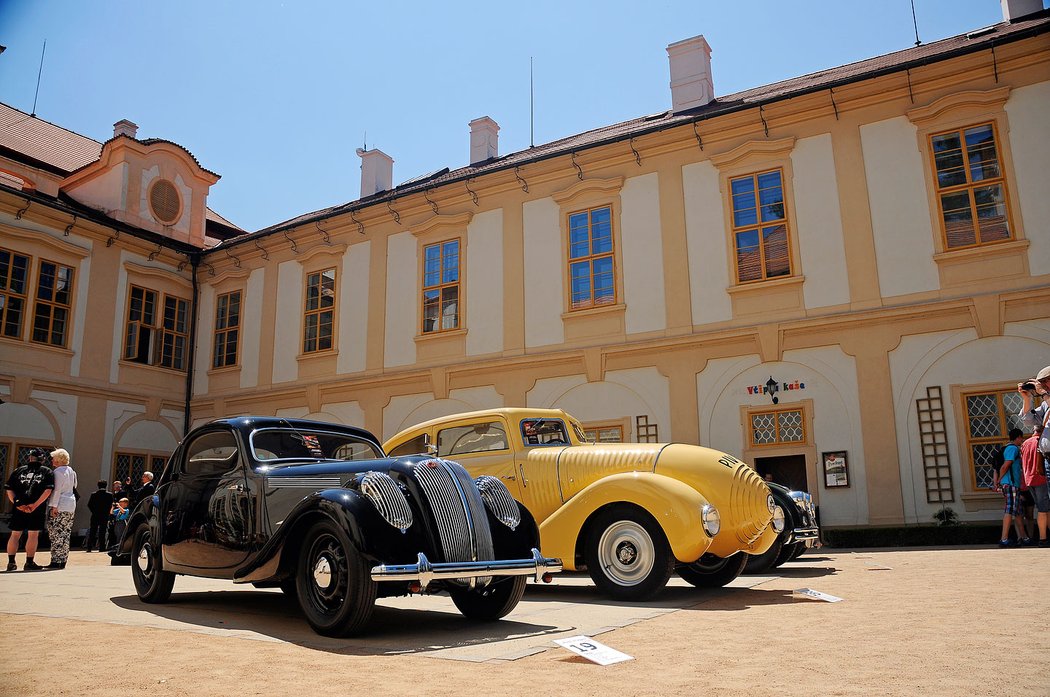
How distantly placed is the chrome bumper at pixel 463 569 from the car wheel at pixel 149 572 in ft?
9.65

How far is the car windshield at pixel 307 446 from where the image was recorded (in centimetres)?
609

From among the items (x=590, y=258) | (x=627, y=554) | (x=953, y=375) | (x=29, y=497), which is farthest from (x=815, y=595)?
(x=590, y=258)

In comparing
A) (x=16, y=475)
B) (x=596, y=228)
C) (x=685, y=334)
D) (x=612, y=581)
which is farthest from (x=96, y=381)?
(x=612, y=581)

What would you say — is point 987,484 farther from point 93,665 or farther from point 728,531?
point 93,665

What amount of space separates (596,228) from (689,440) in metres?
4.94

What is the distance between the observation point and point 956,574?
24.8 ft

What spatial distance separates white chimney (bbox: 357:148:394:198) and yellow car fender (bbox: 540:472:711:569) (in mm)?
17344

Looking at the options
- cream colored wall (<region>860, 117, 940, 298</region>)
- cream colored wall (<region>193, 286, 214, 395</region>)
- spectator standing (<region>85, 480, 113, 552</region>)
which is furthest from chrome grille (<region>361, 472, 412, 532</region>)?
cream colored wall (<region>193, 286, 214, 395</region>)

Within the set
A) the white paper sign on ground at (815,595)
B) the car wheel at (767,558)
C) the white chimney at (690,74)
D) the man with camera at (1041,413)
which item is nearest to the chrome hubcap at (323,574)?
the white paper sign on ground at (815,595)

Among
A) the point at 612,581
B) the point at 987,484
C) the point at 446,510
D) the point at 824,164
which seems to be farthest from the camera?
the point at 824,164

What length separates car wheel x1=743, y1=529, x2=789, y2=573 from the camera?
8562 mm

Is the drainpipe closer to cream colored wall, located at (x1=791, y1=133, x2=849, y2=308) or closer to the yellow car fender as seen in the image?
cream colored wall, located at (x1=791, y1=133, x2=849, y2=308)

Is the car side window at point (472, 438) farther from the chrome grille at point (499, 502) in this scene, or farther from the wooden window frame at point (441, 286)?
the wooden window frame at point (441, 286)

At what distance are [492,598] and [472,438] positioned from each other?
2.76m
